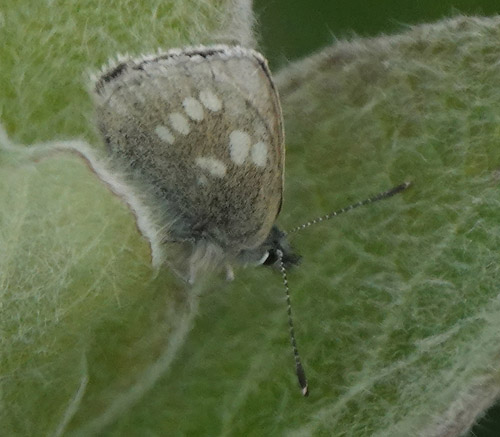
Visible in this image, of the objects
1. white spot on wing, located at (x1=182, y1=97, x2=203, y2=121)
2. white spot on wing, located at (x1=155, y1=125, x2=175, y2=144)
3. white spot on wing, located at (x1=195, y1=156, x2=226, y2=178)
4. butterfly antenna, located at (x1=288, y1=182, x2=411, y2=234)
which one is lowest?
butterfly antenna, located at (x1=288, y1=182, x2=411, y2=234)

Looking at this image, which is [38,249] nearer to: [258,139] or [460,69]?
[258,139]

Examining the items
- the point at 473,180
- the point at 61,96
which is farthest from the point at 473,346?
the point at 61,96

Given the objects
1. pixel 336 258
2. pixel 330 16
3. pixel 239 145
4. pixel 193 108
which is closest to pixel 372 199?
pixel 336 258

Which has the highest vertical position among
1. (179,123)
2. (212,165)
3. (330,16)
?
(179,123)

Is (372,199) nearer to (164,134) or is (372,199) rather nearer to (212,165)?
(212,165)

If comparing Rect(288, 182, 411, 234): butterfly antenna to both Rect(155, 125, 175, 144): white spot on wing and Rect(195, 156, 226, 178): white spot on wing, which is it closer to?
Rect(195, 156, 226, 178): white spot on wing

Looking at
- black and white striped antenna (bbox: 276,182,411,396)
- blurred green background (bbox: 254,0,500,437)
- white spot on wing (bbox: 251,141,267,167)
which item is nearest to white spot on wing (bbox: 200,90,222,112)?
white spot on wing (bbox: 251,141,267,167)

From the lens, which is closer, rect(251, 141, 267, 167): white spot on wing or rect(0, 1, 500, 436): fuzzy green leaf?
rect(0, 1, 500, 436): fuzzy green leaf
